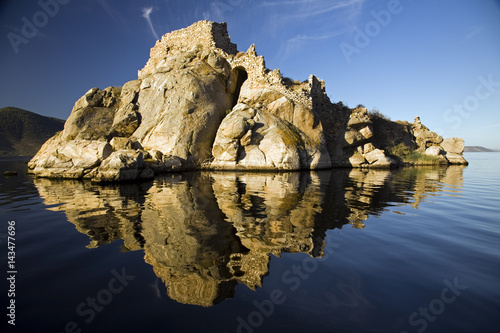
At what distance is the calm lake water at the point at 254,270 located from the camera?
2471 millimetres

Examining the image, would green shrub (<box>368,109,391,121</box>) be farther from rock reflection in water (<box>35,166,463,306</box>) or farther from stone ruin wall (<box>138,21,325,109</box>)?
rock reflection in water (<box>35,166,463,306</box>)

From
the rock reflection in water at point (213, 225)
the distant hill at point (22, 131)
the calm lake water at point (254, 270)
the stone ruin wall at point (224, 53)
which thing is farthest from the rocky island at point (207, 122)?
the distant hill at point (22, 131)

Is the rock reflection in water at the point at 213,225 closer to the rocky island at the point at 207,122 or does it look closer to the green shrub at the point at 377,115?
the rocky island at the point at 207,122

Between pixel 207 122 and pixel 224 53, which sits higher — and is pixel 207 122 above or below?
below

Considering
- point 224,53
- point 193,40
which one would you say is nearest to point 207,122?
point 224,53

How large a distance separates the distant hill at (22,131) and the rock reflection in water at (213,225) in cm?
12094

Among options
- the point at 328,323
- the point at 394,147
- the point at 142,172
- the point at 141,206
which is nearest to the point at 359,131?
the point at 394,147

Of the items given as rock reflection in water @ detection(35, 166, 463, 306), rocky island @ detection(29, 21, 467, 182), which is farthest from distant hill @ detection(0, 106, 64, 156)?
rock reflection in water @ detection(35, 166, 463, 306)

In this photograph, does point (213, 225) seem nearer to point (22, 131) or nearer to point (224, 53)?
point (224, 53)

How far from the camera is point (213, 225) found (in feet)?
18.4

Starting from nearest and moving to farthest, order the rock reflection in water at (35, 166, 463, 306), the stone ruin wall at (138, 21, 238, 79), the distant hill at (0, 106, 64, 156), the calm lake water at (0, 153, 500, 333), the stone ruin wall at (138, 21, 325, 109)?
the calm lake water at (0, 153, 500, 333) → the rock reflection in water at (35, 166, 463, 306) → the stone ruin wall at (138, 21, 325, 109) → the stone ruin wall at (138, 21, 238, 79) → the distant hill at (0, 106, 64, 156)

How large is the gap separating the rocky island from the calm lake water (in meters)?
10.4

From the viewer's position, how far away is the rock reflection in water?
11.1ft

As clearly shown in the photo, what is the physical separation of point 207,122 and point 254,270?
21032 millimetres
